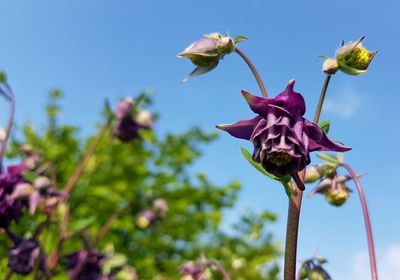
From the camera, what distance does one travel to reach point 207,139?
7.21 metres

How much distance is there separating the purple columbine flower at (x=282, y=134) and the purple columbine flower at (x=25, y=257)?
46.3 inches

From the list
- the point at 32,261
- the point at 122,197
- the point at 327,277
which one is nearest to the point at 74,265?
the point at 32,261

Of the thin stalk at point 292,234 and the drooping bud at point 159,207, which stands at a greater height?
the drooping bud at point 159,207

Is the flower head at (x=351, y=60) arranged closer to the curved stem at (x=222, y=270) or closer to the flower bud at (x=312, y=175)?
the flower bud at (x=312, y=175)

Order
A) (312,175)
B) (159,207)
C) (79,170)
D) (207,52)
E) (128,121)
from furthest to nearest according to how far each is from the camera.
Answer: (159,207), (128,121), (79,170), (312,175), (207,52)

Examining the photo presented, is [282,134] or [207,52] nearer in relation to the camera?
[282,134]

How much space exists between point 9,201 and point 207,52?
964mm

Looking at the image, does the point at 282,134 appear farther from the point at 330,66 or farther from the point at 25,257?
the point at 25,257

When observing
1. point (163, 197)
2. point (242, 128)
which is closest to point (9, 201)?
point (242, 128)

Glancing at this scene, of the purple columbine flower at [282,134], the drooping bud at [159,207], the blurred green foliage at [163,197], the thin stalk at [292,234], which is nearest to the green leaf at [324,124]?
the purple columbine flower at [282,134]

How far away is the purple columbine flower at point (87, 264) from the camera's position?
227 centimetres

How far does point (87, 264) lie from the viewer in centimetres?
229

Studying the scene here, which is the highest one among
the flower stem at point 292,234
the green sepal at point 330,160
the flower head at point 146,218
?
the flower head at point 146,218

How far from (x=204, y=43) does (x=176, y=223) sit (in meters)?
4.89
